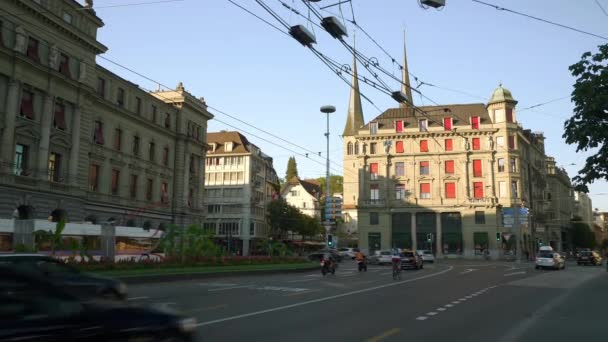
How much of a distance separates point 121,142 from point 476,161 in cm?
4555

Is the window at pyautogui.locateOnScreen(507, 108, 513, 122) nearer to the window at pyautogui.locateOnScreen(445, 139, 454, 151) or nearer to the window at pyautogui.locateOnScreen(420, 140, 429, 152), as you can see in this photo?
the window at pyautogui.locateOnScreen(445, 139, 454, 151)

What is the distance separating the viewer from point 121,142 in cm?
4700

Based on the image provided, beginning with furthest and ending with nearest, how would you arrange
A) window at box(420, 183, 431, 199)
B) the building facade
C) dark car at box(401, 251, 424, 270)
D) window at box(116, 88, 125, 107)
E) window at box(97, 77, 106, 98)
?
the building facade → window at box(420, 183, 431, 199) → window at box(116, 88, 125, 107) → window at box(97, 77, 106, 98) → dark car at box(401, 251, 424, 270)

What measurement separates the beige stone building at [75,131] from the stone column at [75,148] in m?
0.08

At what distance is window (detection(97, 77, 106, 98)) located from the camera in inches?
1726

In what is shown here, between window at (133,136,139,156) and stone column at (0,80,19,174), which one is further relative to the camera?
window at (133,136,139,156)

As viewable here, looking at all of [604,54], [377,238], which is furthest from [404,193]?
[604,54]

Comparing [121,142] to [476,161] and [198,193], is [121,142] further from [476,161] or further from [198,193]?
[476,161]

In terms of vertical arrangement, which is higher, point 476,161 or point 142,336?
point 476,161

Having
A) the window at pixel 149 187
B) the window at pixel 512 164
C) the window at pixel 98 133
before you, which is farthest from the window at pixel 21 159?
the window at pixel 512 164

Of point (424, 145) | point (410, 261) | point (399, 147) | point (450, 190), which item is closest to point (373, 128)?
point (399, 147)

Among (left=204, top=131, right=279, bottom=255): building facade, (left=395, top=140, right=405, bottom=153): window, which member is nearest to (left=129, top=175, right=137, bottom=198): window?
(left=204, top=131, right=279, bottom=255): building facade

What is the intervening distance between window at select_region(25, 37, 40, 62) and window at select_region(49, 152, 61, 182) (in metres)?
7.01

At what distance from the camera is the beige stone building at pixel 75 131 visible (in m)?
33.3
